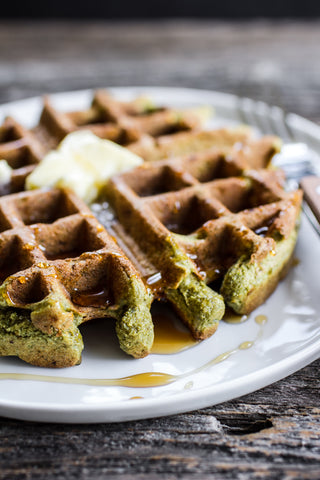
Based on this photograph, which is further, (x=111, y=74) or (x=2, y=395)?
(x=111, y=74)

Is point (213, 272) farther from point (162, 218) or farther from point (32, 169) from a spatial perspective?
point (32, 169)

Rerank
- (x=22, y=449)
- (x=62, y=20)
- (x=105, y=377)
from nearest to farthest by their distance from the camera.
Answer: (x=22, y=449) → (x=105, y=377) → (x=62, y=20)

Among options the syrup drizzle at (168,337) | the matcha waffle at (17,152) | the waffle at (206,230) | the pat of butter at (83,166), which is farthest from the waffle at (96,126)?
the syrup drizzle at (168,337)

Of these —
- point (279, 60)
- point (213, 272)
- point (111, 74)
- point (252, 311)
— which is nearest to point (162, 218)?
point (213, 272)

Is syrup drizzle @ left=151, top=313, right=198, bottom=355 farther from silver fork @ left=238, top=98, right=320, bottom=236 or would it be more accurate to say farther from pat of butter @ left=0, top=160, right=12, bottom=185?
pat of butter @ left=0, top=160, right=12, bottom=185

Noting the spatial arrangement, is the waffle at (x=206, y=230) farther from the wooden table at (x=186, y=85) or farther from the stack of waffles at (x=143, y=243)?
the wooden table at (x=186, y=85)

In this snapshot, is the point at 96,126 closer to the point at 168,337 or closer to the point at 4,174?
the point at 4,174

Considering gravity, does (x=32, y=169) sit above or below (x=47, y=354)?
above

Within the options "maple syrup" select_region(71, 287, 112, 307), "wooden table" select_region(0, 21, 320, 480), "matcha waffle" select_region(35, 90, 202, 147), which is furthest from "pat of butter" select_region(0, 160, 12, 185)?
"wooden table" select_region(0, 21, 320, 480)
